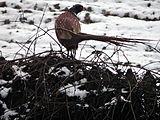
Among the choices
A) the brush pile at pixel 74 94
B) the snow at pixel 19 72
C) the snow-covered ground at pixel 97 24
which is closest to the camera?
the brush pile at pixel 74 94

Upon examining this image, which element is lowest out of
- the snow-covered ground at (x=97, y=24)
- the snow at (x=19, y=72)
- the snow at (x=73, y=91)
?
the snow-covered ground at (x=97, y=24)

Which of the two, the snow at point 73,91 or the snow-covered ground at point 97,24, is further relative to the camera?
the snow-covered ground at point 97,24

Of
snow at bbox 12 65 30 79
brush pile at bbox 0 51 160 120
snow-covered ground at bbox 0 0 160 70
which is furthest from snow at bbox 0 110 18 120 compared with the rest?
snow-covered ground at bbox 0 0 160 70

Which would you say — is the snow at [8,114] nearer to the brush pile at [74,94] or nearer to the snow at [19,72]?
the brush pile at [74,94]

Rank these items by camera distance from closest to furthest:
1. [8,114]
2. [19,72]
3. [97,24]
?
[8,114] < [19,72] < [97,24]

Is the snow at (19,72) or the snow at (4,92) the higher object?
the snow at (19,72)

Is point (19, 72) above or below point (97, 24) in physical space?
above

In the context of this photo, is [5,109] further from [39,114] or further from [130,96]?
[130,96]

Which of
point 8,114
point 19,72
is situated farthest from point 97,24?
point 8,114

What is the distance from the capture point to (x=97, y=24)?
26.1ft

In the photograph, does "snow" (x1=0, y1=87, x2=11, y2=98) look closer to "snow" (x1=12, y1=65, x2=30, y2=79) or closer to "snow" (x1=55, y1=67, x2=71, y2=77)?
"snow" (x1=12, y1=65, x2=30, y2=79)

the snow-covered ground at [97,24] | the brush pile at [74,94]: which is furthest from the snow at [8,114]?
the snow-covered ground at [97,24]

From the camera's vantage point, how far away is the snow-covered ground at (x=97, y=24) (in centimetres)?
586

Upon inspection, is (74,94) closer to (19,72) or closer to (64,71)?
(64,71)
